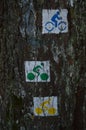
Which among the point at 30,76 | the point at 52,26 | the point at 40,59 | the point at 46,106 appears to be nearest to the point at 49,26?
the point at 52,26

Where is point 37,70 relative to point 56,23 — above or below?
below

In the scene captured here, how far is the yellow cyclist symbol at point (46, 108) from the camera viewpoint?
2365 mm

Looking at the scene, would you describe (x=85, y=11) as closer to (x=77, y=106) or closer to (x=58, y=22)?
(x=58, y=22)

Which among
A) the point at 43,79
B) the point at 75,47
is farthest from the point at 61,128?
the point at 75,47

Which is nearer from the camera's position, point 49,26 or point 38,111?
point 49,26

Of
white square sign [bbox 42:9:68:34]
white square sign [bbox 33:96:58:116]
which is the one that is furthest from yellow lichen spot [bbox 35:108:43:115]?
white square sign [bbox 42:9:68:34]

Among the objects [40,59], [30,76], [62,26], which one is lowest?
[30,76]

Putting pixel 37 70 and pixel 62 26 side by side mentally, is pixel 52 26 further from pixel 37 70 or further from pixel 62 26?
pixel 37 70

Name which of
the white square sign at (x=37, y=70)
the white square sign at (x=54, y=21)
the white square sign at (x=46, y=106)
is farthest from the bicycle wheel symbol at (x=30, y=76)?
the white square sign at (x=54, y=21)

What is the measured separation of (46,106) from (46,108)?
0.04 feet

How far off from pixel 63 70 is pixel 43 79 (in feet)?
0.44

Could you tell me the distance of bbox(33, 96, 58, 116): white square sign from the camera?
236 centimetres

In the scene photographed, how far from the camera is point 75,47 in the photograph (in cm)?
Answer: 230

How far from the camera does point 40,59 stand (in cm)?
231
